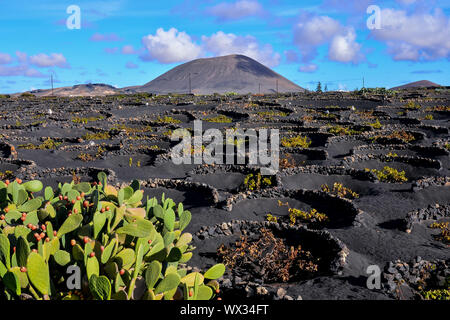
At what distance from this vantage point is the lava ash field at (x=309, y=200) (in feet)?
24.7

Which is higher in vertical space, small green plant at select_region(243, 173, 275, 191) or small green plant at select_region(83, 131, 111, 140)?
small green plant at select_region(83, 131, 111, 140)

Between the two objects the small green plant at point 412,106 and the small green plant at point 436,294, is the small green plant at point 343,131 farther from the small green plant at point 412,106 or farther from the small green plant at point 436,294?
the small green plant at point 436,294

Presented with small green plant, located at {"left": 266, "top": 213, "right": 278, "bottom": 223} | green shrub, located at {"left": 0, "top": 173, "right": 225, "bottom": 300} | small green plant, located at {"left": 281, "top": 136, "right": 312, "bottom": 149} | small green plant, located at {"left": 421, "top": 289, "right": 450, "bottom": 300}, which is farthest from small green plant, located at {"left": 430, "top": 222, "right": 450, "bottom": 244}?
small green plant, located at {"left": 281, "top": 136, "right": 312, "bottom": 149}

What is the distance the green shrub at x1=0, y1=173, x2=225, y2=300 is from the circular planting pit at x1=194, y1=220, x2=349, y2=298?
102 inches

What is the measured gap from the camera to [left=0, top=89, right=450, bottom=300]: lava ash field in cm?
754

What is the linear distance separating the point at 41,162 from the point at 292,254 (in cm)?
1586

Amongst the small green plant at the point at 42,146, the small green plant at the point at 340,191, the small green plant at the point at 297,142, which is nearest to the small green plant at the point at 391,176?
the small green plant at the point at 340,191

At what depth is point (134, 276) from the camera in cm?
392

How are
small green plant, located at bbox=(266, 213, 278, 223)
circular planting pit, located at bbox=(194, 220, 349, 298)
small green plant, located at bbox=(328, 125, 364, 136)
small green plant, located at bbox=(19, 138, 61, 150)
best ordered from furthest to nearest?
small green plant, located at bbox=(328, 125, 364, 136) < small green plant, located at bbox=(19, 138, 61, 150) < small green plant, located at bbox=(266, 213, 278, 223) < circular planting pit, located at bbox=(194, 220, 349, 298)

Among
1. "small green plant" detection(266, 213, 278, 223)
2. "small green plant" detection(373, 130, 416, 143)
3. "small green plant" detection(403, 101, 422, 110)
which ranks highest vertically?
"small green plant" detection(403, 101, 422, 110)

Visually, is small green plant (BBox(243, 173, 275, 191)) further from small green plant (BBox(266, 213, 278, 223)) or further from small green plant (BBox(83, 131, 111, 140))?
small green plant (BBox(83, 131, 111, 140))

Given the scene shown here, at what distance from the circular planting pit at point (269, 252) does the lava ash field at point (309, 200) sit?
3 cm
